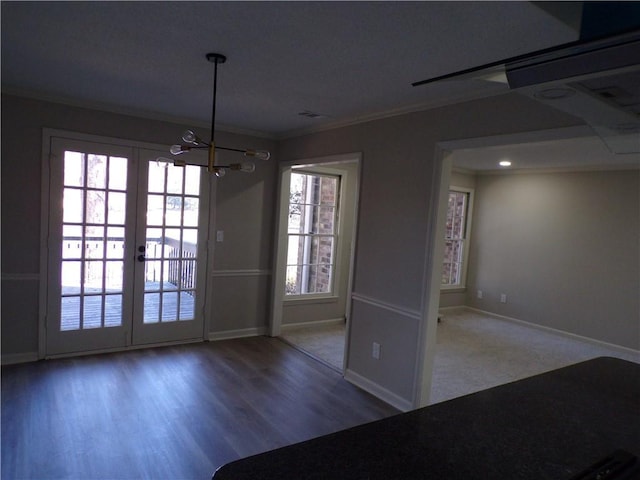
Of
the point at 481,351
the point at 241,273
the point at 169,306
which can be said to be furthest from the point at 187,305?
the point at 481,351

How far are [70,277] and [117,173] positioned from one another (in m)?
1.09

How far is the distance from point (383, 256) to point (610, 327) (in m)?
3.88

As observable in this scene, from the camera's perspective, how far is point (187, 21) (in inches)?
78.2

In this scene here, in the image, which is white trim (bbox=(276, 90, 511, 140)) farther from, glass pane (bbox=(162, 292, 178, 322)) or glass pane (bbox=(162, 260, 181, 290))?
glass pane (bbox=(162, 292, 178, 322))

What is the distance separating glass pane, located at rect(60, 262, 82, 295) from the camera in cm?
390

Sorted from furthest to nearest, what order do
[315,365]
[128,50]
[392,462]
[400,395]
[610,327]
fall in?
[610,327] < [315,365] < [400,395] < [128,50] < [392,462]

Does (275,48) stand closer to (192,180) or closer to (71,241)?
(192,180)

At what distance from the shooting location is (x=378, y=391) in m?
3.57

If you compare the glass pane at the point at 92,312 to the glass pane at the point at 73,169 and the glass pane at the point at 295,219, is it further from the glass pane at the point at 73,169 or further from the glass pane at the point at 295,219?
the glass pane at the point at 295,219

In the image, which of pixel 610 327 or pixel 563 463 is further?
pixel 610 327

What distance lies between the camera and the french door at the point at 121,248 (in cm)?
387

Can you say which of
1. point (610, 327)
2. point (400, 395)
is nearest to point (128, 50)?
point (400, 395)

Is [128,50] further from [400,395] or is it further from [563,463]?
[400,395]

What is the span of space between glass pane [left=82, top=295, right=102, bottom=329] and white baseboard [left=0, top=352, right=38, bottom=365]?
0.47m
